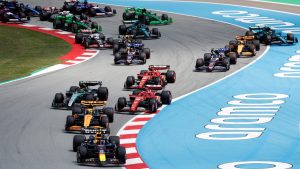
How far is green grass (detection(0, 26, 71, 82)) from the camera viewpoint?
4959 centimetres

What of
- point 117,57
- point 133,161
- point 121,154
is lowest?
point 117,57

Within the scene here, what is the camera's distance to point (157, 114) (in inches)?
1510

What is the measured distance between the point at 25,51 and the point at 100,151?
26924 mm

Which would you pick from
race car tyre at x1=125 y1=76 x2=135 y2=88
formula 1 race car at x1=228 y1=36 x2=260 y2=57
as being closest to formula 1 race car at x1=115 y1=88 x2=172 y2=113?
race car tyre at x1=125 y1=76 x2=135 y2=88

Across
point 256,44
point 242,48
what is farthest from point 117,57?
point 256,44

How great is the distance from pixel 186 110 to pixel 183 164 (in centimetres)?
912

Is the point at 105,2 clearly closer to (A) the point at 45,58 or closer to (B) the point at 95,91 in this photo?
(A) the point at 45,58

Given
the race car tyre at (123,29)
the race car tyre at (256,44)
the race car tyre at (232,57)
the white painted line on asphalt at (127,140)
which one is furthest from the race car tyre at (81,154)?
the race car tyre at (123,29)

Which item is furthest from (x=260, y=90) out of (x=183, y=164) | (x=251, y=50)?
(x=183, y=164)

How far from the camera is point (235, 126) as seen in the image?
35906 millimetres

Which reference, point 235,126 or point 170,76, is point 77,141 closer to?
point 235,126

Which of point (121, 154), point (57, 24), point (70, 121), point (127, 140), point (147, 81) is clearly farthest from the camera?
point (57, 24)

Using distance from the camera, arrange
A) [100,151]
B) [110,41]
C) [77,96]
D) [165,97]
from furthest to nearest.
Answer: [110,41]
[165,97]
[77,96]
[100,151]

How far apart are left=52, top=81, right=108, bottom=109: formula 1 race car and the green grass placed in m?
7.66
